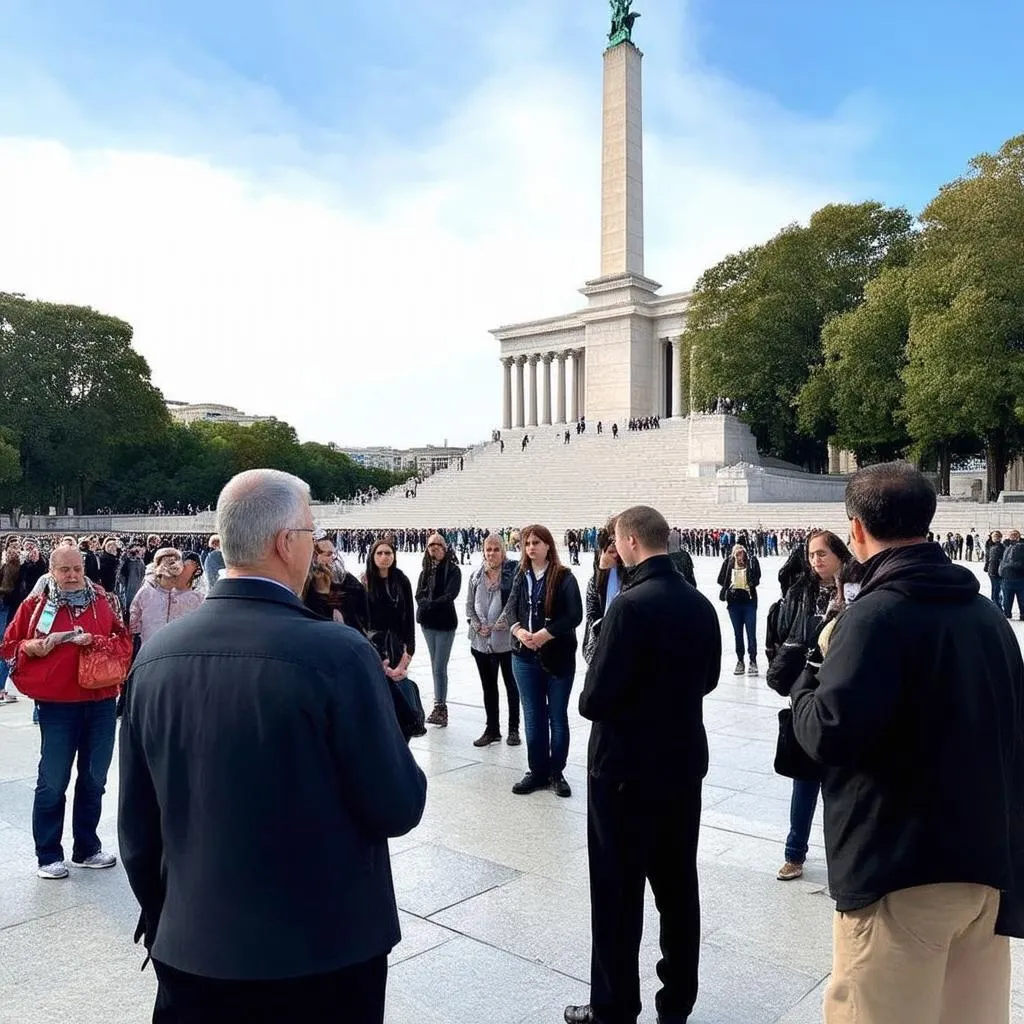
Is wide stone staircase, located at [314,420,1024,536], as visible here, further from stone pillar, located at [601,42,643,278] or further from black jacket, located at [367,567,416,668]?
black jacket, located at [367,567,416,668]

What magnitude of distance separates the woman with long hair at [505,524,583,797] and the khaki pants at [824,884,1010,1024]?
138 inches

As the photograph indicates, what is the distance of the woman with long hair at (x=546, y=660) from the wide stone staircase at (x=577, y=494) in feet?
93.1

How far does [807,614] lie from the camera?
4.76m

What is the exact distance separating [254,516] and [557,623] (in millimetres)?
3879

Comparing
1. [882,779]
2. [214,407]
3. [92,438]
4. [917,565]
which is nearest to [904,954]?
[882,779]

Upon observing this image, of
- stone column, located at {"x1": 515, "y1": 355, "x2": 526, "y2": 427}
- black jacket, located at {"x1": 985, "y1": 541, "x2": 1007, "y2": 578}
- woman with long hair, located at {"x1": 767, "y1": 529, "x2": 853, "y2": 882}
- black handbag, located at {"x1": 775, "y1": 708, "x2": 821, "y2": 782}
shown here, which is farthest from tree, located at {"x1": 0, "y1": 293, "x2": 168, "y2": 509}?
black handbag, located at {"x1": 775, "y1": 708, "x2": 821, "y2": 782}

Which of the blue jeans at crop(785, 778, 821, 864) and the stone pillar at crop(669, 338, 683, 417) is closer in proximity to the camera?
the blue jeans at crop(785, 778, 821, 864)

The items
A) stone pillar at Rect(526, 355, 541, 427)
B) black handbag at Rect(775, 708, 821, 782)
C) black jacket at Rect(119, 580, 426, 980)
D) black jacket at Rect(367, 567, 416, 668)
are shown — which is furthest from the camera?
stone pillar at Rect(526, 355, 541, 427)

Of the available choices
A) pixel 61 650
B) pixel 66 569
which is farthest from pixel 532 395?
pixel 61 650

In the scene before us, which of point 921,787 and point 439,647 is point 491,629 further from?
point 921,787

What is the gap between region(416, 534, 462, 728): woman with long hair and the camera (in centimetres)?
735

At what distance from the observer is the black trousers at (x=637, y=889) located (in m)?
3.01

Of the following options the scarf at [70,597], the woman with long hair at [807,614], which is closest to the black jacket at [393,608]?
the scarf at [70,597]

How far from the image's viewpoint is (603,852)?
3.10m
